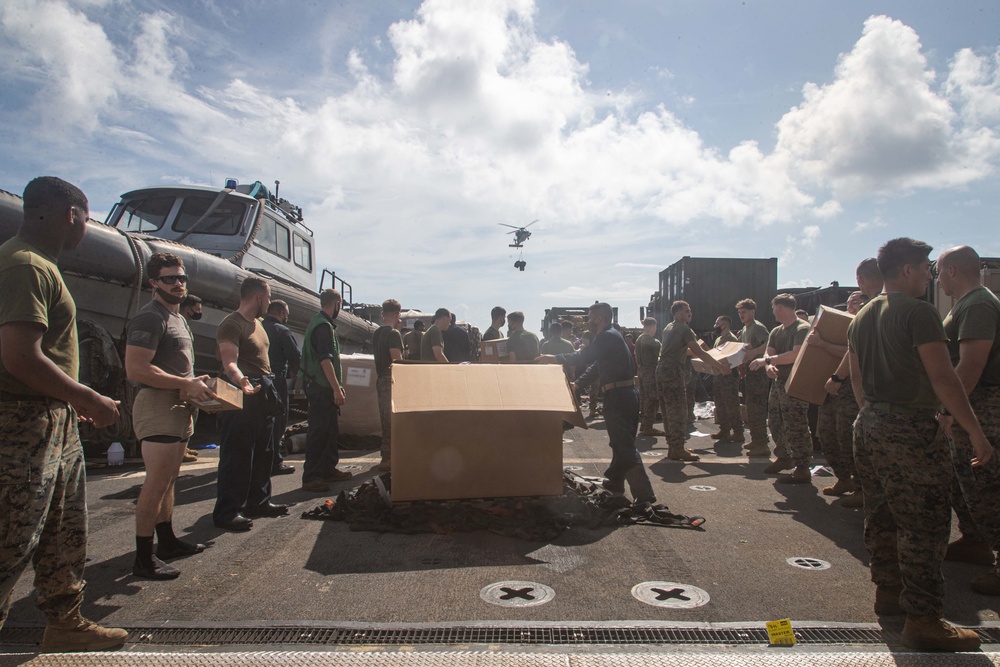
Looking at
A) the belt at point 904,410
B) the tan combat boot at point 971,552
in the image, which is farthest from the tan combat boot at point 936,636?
the tan combat boot at point 971,552

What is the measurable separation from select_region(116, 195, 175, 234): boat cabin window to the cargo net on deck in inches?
323

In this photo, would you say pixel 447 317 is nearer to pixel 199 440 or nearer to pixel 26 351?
pixel 199 440

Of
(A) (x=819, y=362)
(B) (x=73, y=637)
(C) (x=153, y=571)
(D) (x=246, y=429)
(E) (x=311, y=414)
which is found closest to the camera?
(B) (x=73, y=637)

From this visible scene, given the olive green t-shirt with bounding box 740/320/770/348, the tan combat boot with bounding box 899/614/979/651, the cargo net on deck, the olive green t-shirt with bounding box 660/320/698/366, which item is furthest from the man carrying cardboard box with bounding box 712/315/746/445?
the tan combat boot with bounding box 899/614/979/651

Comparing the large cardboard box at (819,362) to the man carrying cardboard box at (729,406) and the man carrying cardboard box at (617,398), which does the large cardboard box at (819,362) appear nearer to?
the man carrying cardboard box at (617,398)

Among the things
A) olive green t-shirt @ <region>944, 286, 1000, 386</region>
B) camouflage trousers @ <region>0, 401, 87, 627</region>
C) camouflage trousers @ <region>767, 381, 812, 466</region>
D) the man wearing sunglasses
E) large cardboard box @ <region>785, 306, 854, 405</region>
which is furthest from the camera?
camouflage trousers @ <region>767, 381, 812, 466</region>

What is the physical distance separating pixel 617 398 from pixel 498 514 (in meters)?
1.48

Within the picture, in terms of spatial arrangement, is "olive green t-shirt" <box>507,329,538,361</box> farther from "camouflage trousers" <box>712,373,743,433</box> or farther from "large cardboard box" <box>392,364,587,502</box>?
"large cardboard box" <box>392,364,587,502</box>

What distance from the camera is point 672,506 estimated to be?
17.1ft

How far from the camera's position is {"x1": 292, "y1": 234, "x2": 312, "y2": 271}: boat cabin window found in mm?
13289

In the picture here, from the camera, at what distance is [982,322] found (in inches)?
127

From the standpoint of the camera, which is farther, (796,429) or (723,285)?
(723,285)

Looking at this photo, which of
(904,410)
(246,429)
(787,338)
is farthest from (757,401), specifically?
(246,429)

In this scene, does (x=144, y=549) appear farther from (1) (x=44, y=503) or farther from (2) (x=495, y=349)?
(2) (x=495, y=349)
